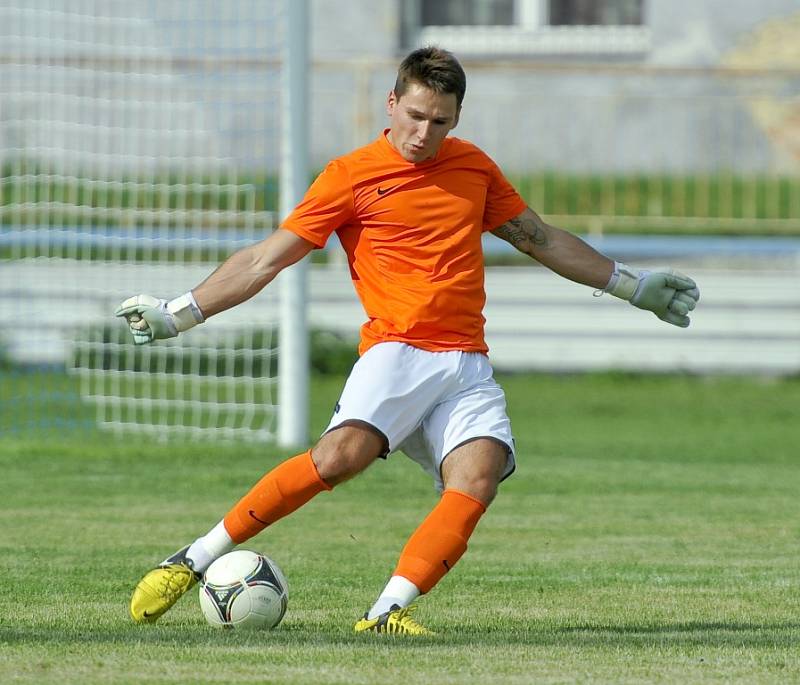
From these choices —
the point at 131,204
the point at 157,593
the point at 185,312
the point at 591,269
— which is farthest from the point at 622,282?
the point at 131,204

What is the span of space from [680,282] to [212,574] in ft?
6.39

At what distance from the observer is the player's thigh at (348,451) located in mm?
5656

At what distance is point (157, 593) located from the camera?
577cm

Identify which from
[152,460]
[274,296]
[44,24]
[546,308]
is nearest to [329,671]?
[152,460]

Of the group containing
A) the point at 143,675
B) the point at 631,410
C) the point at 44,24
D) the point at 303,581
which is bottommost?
the point at 631,410

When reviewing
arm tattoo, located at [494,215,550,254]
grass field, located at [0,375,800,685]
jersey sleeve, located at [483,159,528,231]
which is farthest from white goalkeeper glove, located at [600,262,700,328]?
grass field, located at [0,375,800,685]

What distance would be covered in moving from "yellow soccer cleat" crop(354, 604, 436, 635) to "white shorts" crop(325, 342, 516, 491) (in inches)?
22.2

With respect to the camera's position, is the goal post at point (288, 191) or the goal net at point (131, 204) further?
the goal net at point (131, 204)

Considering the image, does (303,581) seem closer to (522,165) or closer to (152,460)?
(152,460)

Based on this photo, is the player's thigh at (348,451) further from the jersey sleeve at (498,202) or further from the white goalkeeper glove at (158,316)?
the jersey sleeve at (498,202)

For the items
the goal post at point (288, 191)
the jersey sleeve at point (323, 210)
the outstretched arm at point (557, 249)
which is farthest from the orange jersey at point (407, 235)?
the goal post at point (288, 191)

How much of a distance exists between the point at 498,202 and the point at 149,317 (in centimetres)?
129

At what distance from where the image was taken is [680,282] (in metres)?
6.23

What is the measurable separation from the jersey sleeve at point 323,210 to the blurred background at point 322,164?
5.89 m
